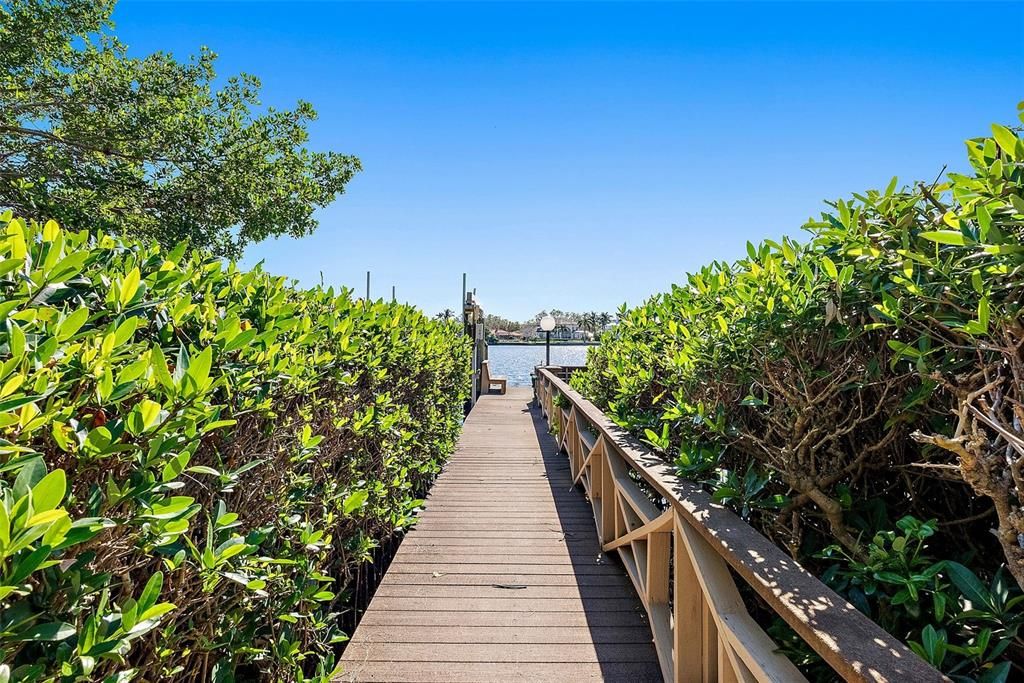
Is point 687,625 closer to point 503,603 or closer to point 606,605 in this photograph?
point 606,605

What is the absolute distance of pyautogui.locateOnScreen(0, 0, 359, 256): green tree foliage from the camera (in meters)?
8.57

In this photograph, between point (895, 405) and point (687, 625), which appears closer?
point (895, 405)

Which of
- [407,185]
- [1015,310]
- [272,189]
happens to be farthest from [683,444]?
[407,185]

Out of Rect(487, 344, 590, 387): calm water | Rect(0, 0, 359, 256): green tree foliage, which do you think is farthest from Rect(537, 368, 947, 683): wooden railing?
Rect(0, 0, 359, 256): green tree foliage

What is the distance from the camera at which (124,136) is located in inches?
345

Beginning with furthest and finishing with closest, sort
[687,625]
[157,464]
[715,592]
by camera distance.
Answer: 1. [687,625]
2. [715,592]
3. [157,464]

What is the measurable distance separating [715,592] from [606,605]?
137 cm

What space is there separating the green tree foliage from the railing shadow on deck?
9.51 metres

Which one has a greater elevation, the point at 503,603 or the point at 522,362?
the point at 522,362

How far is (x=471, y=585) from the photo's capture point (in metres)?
2.98

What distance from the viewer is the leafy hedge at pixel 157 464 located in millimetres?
799

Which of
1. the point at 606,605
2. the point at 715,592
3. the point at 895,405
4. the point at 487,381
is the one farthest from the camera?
the point at 487,381

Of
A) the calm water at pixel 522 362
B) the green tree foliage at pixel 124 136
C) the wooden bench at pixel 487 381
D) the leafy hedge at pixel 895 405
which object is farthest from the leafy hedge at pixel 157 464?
the wooden bench at pixel 487 381

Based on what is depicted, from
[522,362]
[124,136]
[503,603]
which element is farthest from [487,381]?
[503,603]
